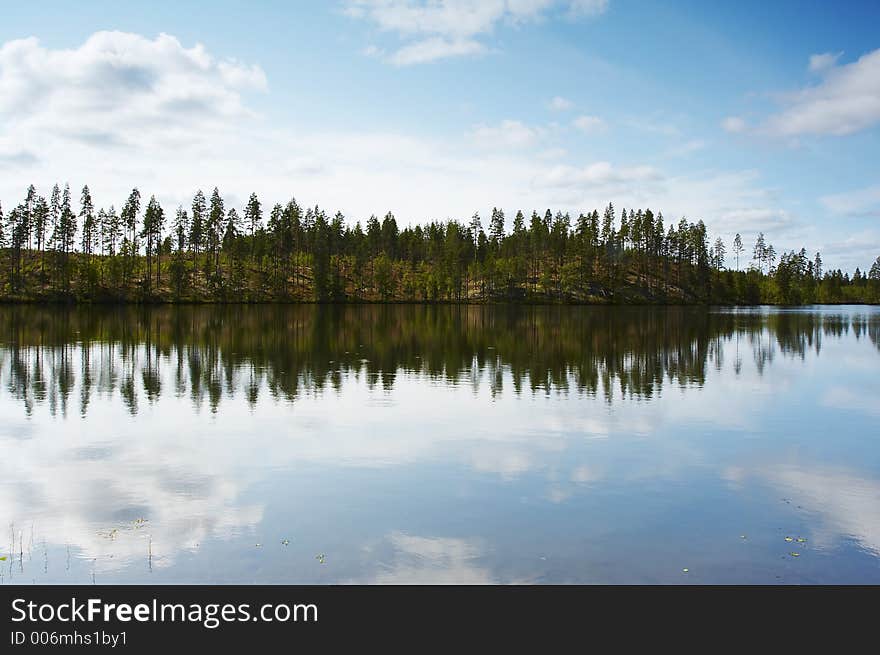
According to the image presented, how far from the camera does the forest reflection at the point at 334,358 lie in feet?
123

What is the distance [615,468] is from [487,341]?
47477 mm

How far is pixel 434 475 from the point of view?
20.6 metres

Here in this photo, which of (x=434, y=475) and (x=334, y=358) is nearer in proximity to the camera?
(x=434, y=475)

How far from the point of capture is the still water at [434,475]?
14.1 metres

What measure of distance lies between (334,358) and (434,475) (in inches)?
1268

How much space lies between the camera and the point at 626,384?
130 feet

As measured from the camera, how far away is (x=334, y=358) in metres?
51.7

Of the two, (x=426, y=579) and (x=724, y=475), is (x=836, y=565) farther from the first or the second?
(x=426, y=579)

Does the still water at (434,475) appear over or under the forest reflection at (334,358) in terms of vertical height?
under

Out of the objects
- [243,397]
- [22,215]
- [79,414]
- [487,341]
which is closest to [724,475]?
[243,397]

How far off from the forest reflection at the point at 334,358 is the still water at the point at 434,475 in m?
0.48

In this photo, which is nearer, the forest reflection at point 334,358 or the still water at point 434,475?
the still water at point 434,475

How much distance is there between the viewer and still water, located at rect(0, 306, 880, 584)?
1407 cm

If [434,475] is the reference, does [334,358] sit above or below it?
above
